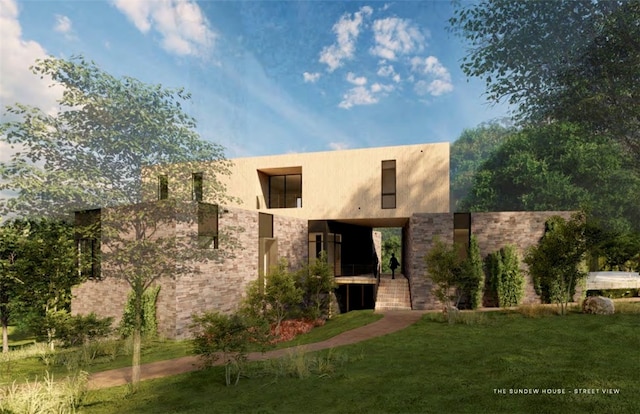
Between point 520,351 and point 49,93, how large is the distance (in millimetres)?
25015

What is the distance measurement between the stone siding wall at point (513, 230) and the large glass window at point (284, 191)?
11.4 m

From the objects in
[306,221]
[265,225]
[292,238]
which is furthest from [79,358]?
[306,221]

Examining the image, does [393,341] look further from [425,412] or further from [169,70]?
[169,70]

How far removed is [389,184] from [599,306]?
1137 cm

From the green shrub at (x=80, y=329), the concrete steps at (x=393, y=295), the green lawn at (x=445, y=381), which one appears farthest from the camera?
the concrete steps at (x=393, y=295)

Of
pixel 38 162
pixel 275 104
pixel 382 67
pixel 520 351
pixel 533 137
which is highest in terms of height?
pixel 382 67

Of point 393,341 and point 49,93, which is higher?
point 49,93

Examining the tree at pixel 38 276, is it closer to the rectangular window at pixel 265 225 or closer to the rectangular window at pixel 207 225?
the rectangular window at pixel 207 225

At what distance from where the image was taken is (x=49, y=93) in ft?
64.1

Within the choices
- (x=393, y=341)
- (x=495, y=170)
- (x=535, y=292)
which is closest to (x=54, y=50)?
(x=393, y=341)

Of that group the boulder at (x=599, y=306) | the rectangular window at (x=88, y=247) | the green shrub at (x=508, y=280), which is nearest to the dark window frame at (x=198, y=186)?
the rectangular window at (x=88, y=247)

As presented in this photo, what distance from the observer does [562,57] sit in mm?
26750

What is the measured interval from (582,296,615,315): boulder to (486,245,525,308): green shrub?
3.49 meters

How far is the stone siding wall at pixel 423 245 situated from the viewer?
1759 centimetres
